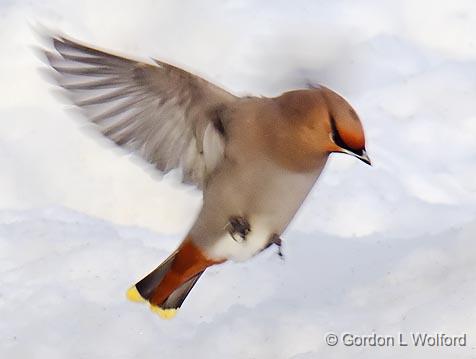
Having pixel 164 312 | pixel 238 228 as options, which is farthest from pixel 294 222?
pixel 238 228

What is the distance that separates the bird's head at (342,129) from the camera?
1.82 m

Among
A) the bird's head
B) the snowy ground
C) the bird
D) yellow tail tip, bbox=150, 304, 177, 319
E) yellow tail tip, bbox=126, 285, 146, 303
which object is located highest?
the bird's head

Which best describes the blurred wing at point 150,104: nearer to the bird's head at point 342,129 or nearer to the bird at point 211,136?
the bird at point 211,136

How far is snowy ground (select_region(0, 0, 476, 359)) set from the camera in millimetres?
2422

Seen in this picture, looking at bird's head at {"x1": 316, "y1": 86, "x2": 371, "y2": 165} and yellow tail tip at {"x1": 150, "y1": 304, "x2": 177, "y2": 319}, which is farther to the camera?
yellow tail tip at {"x1": 150, "y1": 304, "x2": 177, "y2": 319}

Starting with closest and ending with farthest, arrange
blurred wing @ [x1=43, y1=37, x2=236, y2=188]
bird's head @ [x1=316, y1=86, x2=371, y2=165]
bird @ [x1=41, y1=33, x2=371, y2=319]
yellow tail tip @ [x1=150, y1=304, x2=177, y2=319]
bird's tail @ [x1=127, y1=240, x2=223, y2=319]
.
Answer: bird's head @ [x1=316, y1=86, x2=371, y2=165]
bird @ [x1=41, y1=33, x2=371, y2=319]
blurred wing @ [x1=43, y1=37, x2=236, y2=188]
bird's tail @ [x1=127, y1=240, x2=223, y2=319]
yellow tail tip @ [x1=150, y1=304, x2=177, y2=319]

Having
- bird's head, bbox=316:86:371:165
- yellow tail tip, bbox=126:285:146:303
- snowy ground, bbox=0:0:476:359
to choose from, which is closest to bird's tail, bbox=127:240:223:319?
yellow tail tip, bbox=126:285:146:303

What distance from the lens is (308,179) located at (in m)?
1.99

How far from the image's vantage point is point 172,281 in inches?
87.0

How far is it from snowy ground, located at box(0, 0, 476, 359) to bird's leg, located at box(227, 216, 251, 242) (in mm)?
170

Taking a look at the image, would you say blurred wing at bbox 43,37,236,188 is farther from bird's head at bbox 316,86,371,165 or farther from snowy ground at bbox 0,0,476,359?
bird's head at bbox 316,86,371,165

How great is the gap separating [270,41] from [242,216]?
5.26 feet

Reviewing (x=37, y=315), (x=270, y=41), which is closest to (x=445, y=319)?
(x=37, y=315)

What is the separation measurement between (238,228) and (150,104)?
0.90 ft
